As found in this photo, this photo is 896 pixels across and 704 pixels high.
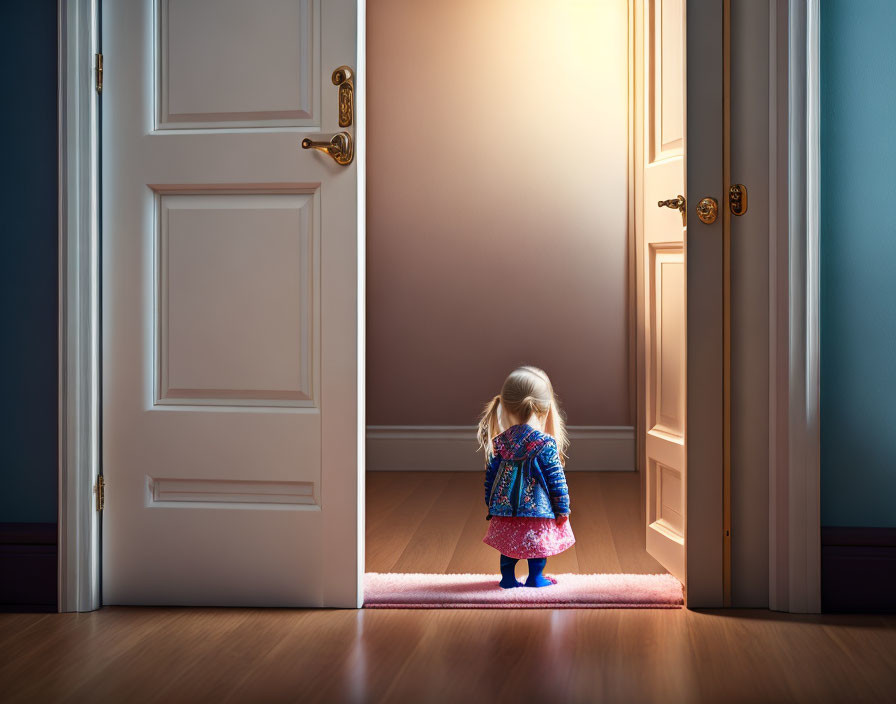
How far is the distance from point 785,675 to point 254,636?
1.14m

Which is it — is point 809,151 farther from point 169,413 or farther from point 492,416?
point 169,413

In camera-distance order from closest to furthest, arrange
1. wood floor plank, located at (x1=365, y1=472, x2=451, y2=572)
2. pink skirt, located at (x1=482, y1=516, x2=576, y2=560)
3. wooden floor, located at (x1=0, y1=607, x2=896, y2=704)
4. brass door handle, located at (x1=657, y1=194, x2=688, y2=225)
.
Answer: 1. wooden floor, located at (x1=0, y1=607, x2=896, y2=704)
2. brass door handle, located at (x1=657, y1=194, x2=688, y2=225)
3. pink skirt, located at (x1=482, y1=516, x2=576, y2=560)
4. wood floor plank, located at (x1=365, y1=472, x2=451, y2=572)

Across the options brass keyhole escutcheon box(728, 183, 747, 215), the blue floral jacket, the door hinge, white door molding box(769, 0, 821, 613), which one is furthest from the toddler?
the door hinge

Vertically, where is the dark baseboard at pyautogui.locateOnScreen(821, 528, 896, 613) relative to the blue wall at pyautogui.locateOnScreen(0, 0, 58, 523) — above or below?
below

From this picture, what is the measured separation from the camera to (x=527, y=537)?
2.44 metres

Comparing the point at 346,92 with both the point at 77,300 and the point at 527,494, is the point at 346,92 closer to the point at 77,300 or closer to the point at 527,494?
the point at 77,300

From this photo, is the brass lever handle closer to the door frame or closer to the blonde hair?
the door frame

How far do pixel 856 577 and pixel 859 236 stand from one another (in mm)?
836

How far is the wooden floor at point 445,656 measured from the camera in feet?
5.74

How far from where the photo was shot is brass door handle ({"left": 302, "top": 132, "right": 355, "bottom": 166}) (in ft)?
7.23

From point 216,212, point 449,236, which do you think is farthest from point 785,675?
point 449,236

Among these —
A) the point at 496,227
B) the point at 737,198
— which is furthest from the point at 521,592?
the point at 496,227

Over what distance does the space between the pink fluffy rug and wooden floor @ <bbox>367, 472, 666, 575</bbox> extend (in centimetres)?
12

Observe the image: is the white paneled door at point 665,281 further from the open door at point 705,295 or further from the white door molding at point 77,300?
the white door molding at point 77,300
